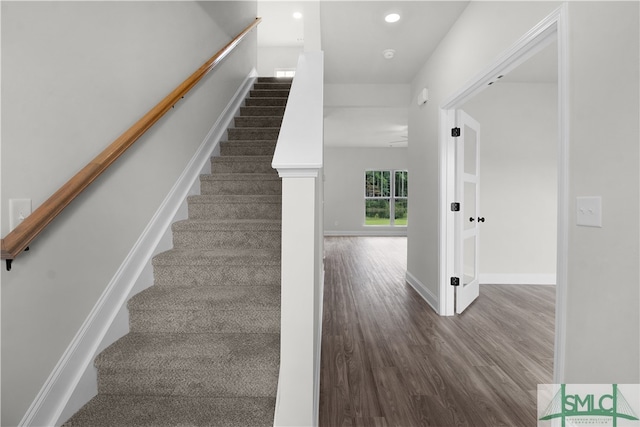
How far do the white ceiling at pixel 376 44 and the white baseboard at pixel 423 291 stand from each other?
7.64 feet

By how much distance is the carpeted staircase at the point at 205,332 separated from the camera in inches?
51.6

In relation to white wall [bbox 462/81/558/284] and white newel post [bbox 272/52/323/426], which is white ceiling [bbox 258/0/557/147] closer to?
white wall [bbox 462/81/558/284]

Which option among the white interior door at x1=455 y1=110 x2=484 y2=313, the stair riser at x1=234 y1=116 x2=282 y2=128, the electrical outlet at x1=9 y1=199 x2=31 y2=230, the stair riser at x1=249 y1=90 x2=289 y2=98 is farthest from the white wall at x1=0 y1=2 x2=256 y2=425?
the white interior door at x1=455 y1=110 x2=484 y2=313

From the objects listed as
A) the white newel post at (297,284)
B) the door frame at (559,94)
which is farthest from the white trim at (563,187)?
the white newel post at (297,284)

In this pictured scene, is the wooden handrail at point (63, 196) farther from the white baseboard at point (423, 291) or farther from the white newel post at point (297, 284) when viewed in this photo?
the white baseboard at point (423, 291)

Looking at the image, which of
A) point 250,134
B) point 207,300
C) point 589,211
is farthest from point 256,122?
point 589,211

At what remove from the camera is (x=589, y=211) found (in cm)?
129

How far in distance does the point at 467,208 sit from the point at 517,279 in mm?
1494

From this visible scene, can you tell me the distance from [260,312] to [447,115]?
8.13 ft

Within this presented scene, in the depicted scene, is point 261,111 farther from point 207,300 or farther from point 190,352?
point 190,352

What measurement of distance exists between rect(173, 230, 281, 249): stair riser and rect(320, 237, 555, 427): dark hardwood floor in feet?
2.99

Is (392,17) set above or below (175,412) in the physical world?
above

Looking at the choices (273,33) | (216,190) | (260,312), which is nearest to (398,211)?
(273,33)

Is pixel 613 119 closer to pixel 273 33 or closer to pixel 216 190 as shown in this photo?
pixel 216 190
